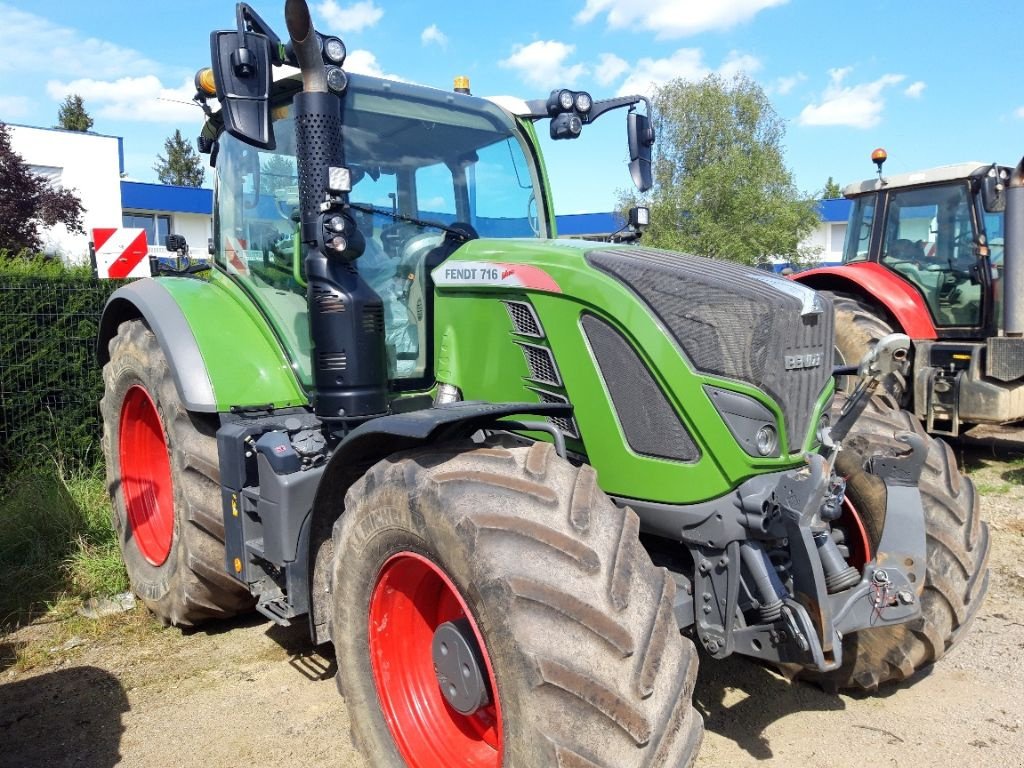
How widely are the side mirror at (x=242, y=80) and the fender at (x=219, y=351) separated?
3.90 ft

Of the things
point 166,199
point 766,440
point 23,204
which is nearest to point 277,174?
point 766,440

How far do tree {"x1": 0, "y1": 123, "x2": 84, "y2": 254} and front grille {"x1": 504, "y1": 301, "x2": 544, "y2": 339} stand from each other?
18.7 meters

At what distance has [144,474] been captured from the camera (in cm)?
467

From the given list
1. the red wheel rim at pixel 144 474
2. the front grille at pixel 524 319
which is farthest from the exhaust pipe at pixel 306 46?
the red wheel rim at pixel 144 474

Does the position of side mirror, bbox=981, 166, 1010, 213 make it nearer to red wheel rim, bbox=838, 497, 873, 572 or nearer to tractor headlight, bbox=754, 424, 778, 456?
red wheel rim, bbox=838, 497, 873, 572

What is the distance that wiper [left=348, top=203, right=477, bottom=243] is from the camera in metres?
3.41

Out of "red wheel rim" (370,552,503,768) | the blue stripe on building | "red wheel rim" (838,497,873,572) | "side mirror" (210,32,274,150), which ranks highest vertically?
the blue stripe on building

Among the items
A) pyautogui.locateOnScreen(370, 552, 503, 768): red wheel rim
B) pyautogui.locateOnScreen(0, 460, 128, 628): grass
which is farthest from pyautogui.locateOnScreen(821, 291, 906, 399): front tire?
pyautogui.locateOnScreen(0, 460, 128, 628): grass

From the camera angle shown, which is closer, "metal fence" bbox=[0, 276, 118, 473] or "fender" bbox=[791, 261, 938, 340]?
"metal fence" bbox=[0, 276, 118, 473]

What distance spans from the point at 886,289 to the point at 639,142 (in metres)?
4.89

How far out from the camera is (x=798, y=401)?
2678 mm

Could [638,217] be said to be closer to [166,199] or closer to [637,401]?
[637,401]

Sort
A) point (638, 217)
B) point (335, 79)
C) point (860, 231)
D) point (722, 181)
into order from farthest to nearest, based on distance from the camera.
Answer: point (722, 181), point (860, 231), point (638, 217), point (335, 79)

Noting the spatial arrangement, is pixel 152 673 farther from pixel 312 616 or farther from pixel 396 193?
pixel 396 193
